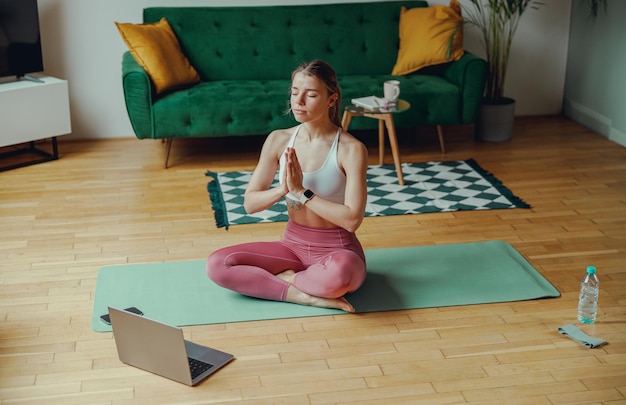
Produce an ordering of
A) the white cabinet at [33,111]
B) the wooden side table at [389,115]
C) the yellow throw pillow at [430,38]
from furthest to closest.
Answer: the yellow throw pillow at [430,38] → the white cabinet at [33,111] → the wooden side table at [389,115]

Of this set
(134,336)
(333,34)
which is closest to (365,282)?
(134,336)

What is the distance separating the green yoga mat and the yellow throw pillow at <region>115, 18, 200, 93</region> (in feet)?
5.52

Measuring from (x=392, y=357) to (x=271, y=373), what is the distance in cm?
42

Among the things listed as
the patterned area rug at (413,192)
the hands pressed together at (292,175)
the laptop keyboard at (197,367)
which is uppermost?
the hands pressed together at (292,175)

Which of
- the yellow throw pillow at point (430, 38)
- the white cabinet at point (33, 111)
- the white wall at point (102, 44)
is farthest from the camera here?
the white wall at point (102, 44)

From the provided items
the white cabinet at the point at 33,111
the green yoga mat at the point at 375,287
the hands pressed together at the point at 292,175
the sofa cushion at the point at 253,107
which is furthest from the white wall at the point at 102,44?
the hands pressed together at the point at 292,175

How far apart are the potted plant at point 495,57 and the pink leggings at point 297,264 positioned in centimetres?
249

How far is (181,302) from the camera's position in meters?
3.15

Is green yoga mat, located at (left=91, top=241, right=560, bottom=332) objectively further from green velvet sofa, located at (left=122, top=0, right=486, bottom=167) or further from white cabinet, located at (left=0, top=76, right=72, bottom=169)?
white cabinet, located at (left=0, top=76, right=72, bottom=169)

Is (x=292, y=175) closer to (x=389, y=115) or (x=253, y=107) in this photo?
(x=389, y=115)

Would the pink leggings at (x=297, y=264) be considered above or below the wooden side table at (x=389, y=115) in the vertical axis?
below

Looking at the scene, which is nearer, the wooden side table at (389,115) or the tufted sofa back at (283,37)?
the wooden side table at (389,115)

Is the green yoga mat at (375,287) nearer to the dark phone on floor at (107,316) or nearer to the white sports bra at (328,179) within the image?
the dark phone on floor at (107,316)

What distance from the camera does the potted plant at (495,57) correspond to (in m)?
5.34
